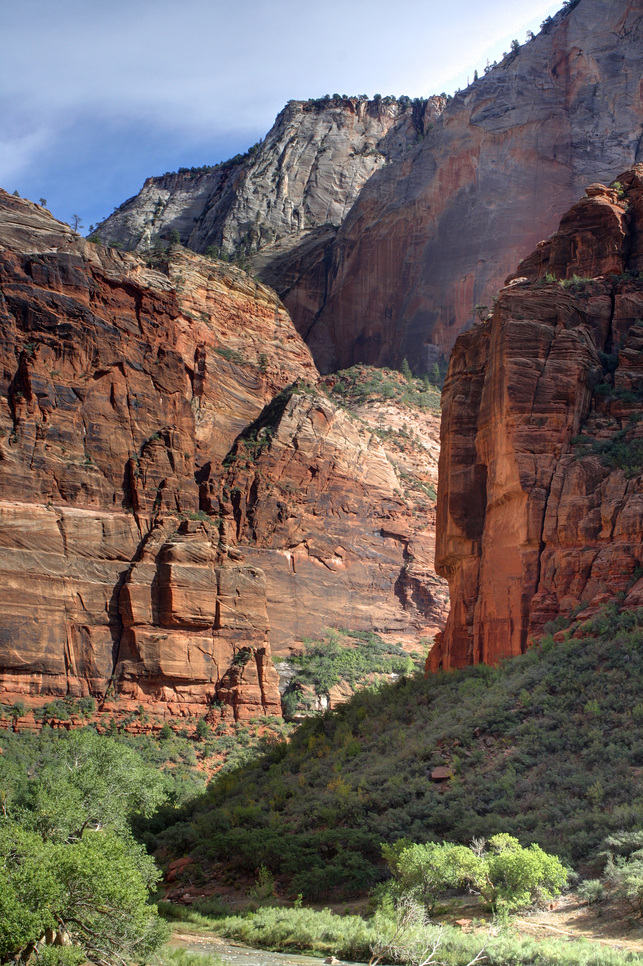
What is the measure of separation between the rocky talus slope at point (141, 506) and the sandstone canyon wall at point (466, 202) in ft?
110

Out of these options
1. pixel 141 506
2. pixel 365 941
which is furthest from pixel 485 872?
pixel 141 506

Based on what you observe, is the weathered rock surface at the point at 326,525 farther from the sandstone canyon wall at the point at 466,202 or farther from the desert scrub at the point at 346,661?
the sandstone canyon wall at the point at 466,202

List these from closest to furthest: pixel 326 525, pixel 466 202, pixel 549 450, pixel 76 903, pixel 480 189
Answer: pixel 76 903 < pixel 549 450 < pixel 326 525 < pixel 480 189 < pixel 466 202

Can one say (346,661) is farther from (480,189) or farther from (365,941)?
(480,189)

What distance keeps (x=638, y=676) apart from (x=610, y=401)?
44.1 ft

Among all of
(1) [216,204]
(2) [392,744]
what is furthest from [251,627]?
(1) [216,204]

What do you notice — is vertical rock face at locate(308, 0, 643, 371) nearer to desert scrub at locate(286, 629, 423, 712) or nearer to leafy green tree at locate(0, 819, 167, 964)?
desert scrub at locate(286, 629, 423, 712)

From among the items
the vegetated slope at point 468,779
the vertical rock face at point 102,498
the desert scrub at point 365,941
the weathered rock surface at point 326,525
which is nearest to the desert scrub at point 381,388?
the weathered rock surface at point 326,525

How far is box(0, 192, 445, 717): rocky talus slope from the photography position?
Answer: 57.3 m

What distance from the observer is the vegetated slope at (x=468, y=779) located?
25484mm

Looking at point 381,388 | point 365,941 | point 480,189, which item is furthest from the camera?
point 480,189

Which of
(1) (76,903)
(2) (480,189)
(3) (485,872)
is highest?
(2) (480,189)

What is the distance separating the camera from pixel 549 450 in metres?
37.4

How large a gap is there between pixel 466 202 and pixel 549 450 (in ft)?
251
